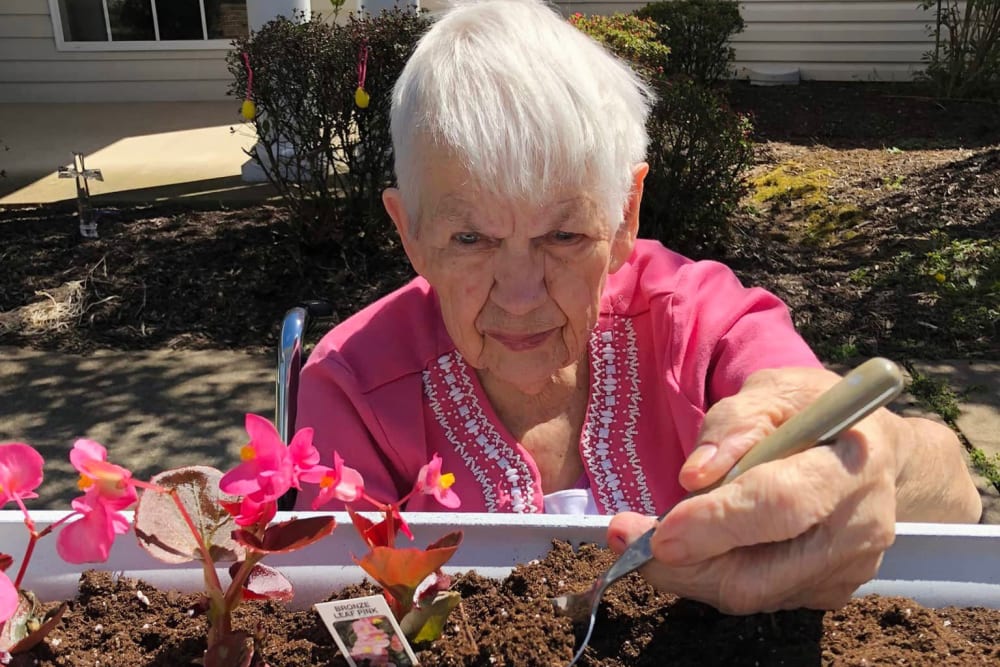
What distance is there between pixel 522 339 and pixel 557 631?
0.79 metres

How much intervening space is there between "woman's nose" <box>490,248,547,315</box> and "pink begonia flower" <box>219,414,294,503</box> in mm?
808

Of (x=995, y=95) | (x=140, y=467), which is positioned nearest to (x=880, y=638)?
(x=140, y=467)

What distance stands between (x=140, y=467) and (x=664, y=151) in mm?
3200

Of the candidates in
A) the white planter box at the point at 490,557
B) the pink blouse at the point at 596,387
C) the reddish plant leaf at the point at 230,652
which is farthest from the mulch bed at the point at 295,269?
the reddish plant leaf at the point at 230,652

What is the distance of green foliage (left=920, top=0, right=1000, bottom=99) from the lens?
885 cm

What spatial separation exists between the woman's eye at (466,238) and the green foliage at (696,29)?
7740 mm

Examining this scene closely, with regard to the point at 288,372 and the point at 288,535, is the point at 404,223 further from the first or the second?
the point at 288,535

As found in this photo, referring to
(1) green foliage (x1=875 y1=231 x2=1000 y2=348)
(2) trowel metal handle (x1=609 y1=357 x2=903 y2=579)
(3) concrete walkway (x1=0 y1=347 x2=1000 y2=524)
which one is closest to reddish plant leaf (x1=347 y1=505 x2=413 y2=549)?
(2) trowel metal handle (x1=609 y1=357 x2=903 y2=579)

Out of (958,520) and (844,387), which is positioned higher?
(844,387)

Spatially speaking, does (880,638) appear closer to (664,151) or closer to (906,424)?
(906,424)

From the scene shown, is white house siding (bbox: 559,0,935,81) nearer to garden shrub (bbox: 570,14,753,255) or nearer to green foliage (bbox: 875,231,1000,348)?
green foliage (bbox: 875,231,1000,348)

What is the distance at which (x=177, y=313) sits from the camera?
520cm

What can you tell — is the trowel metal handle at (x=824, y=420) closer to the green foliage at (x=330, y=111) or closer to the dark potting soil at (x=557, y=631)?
the dark potting soil at (x=557, y=631)

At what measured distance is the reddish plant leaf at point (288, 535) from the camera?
0.88 meters
